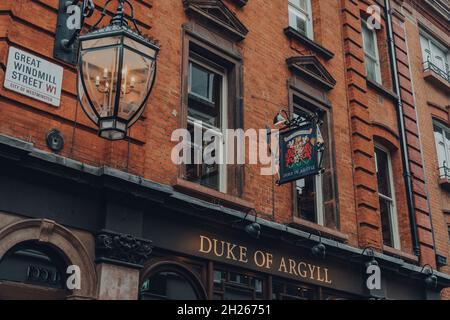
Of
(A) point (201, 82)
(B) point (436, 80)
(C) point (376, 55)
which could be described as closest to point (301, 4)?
(C) point (376, 55)

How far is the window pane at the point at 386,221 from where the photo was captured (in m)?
13.1

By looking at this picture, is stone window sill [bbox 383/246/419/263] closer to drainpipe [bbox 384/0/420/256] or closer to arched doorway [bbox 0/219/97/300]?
drainpipe [bbox 384/0/420/256]

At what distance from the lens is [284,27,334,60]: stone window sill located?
469 inches

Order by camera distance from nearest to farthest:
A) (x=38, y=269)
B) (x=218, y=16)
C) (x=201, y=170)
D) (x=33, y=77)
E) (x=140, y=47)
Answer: (x=140, y=47), (x=33, y=77), (x=38, y=269), (x=201, y=170), (x=218, y=16)

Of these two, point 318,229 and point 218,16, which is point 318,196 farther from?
point 218,16

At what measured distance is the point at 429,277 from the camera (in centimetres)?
1259

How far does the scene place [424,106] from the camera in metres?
15.3

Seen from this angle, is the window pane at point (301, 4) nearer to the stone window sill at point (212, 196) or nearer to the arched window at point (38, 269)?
the stone window sill at point (212, 196)

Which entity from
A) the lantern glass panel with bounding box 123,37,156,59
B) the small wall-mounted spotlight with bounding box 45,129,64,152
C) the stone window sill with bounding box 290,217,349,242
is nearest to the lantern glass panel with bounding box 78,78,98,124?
the lantern glass panel with bounding box 123,37,156,59

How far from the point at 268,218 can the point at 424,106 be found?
288 inches

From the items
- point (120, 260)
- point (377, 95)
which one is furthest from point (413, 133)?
point (120, 260)

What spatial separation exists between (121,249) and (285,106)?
4938mm

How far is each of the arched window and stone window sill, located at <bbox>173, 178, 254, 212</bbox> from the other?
82.0 inches

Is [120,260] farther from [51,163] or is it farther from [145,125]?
[145,125]
